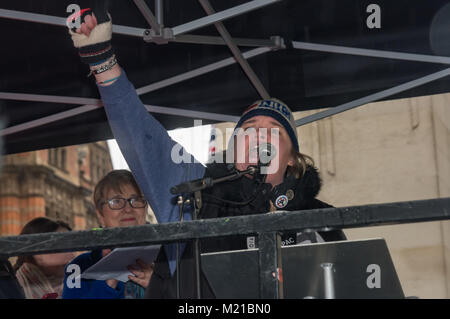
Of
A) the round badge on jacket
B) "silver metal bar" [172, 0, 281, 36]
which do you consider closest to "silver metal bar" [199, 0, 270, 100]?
"silver metal bar" [172, 0, 281, 36]

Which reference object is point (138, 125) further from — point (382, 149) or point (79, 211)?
point (79, 211)

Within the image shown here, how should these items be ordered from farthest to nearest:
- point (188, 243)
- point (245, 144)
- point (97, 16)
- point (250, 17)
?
point (250, 17), point (245, 144), point (97, 16), point (188, 243)

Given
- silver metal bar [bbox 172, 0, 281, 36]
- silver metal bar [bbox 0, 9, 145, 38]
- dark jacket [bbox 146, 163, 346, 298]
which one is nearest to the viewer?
dark jacket [bbox 146, 163, 346, 298]

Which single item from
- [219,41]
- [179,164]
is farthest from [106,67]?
[219,41]

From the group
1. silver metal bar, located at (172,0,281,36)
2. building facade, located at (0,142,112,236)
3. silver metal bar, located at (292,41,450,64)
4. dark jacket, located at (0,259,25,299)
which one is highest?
building facade, located at (0,142,112,236)

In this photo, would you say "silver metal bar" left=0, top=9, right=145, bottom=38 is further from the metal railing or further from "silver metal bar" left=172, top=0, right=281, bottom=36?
the metal railing

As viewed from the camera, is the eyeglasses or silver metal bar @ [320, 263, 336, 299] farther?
the eyeglasses

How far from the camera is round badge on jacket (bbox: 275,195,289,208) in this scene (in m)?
3.19

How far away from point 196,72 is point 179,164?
61.7 inches

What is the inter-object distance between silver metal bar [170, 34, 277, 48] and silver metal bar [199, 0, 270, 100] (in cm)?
4

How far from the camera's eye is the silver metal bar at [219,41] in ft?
12.7

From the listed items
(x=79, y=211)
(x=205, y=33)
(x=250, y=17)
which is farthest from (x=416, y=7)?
(x=79, y=211)
